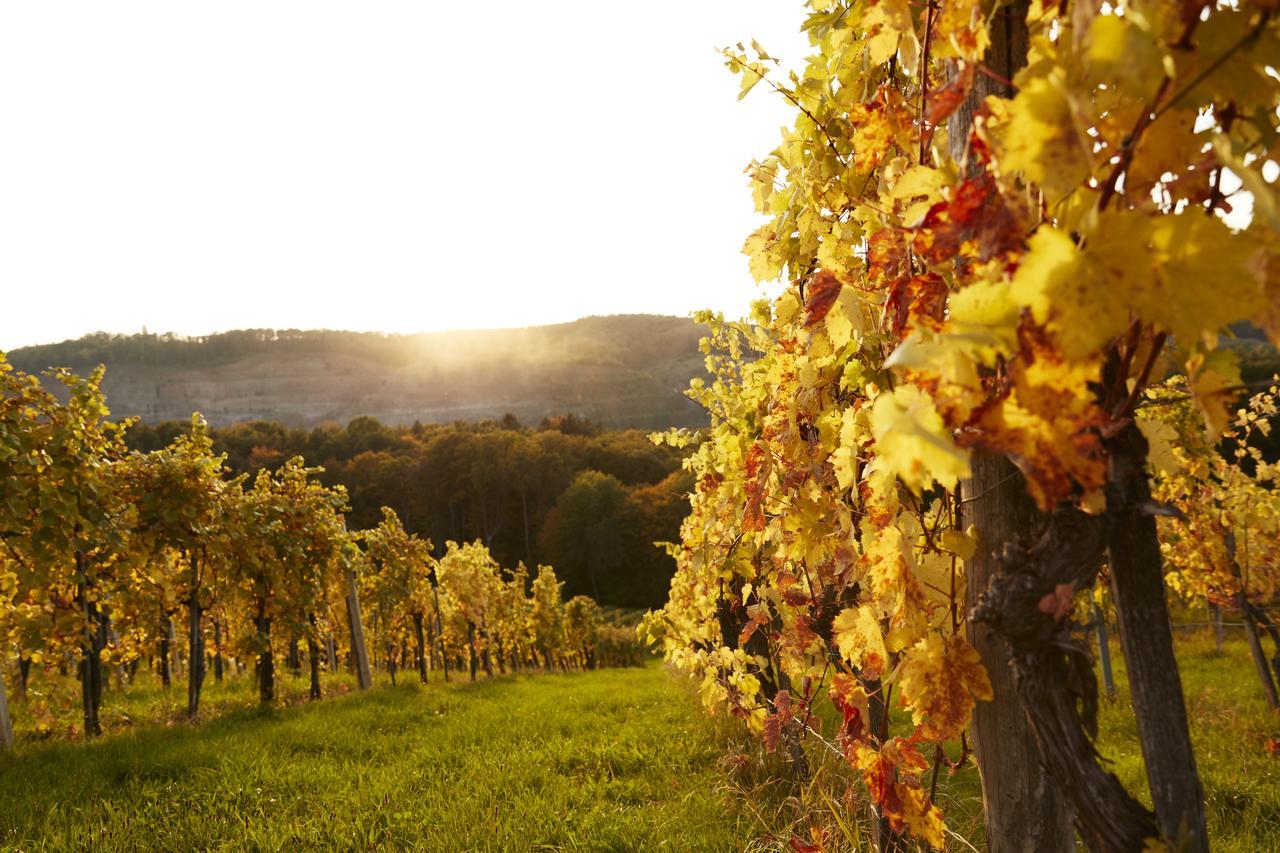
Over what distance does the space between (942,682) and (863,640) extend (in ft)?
Result: 0.74

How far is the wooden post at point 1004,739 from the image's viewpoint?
1.25 meters

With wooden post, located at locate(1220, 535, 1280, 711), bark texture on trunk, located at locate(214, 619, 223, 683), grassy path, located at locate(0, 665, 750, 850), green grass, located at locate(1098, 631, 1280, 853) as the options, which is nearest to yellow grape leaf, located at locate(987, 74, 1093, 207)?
green grass, located at locate(1098, 631, 1280, 853)

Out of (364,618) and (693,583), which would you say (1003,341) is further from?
(364,618)

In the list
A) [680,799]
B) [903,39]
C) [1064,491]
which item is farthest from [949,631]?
[680,799]

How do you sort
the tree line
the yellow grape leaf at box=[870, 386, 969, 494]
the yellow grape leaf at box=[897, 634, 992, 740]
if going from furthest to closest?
the tree line → the yellow grape leaf at box=[897, 634, 992, 740] → the yellow grape leaf at box=[870, 386, 969, 494]

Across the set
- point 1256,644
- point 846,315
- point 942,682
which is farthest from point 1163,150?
point 1256,644

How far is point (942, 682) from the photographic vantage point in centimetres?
122

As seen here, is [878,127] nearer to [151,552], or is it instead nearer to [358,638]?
[151,552]

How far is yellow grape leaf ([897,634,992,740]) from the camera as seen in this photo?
47.8 inches

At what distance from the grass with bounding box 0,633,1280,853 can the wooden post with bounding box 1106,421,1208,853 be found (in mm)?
1420

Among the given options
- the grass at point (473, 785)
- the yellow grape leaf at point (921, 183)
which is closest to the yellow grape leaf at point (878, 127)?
the yellow grape leaf at point (921, 183)

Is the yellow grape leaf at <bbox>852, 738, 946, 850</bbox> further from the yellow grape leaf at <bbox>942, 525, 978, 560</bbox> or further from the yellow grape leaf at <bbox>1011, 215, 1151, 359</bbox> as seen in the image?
the yellow grape leaf at <bbox>1011, 215, 1151, 359</bbox>

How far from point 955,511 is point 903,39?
982 millimetres

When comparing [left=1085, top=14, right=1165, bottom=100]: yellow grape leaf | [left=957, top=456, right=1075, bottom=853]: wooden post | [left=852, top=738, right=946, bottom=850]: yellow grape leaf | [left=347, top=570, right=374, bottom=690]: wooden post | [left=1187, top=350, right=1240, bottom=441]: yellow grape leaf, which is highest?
[left=1085, top=14, right=1165, bottom=100]: yellow grape leaf
